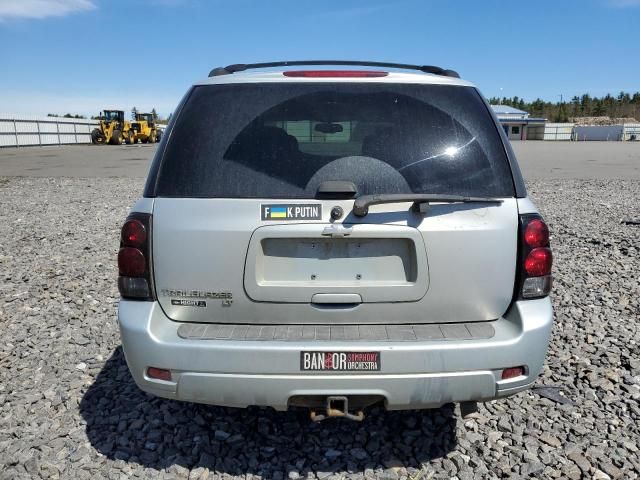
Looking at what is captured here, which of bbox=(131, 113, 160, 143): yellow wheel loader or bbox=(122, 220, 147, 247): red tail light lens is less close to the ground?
bbox=(131, 113, 160, 143): yellow wheel loader

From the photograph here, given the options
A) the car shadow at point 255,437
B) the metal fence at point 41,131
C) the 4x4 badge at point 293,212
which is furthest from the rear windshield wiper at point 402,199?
the metal fence at point 41,131

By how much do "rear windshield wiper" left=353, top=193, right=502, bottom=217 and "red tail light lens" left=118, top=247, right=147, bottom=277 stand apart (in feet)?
3.27

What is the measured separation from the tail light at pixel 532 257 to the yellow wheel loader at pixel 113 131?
138 ft

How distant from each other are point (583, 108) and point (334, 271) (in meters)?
161

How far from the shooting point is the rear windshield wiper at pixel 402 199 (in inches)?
89.0

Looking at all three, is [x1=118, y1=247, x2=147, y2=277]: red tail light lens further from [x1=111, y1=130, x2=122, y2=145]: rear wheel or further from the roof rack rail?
[x1=111, y1=130, x2=122, y2=145]: rear wheel

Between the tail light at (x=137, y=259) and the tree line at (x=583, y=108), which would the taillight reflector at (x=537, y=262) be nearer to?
the tail light at (x=137, y=259)

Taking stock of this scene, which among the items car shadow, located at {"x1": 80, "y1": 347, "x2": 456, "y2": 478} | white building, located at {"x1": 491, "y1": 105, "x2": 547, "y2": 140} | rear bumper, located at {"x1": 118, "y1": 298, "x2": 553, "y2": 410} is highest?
white building, located at {"x1": 491, "y1": 105, "x2": 547, "y2": 140}

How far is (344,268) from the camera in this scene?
2.35 m

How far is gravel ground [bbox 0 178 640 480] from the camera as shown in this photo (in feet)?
8.78

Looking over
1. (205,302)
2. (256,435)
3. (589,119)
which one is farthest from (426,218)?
(589,119)

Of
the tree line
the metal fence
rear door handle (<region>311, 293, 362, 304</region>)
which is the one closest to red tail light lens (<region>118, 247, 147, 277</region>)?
rear door handle (<region>311, 293, 362, 304</region>)

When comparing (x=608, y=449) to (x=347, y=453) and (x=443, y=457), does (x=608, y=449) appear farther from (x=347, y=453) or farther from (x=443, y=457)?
(x=347, y=453)

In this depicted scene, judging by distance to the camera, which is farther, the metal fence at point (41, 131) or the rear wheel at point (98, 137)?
the rear wheel at point (98, 137)
